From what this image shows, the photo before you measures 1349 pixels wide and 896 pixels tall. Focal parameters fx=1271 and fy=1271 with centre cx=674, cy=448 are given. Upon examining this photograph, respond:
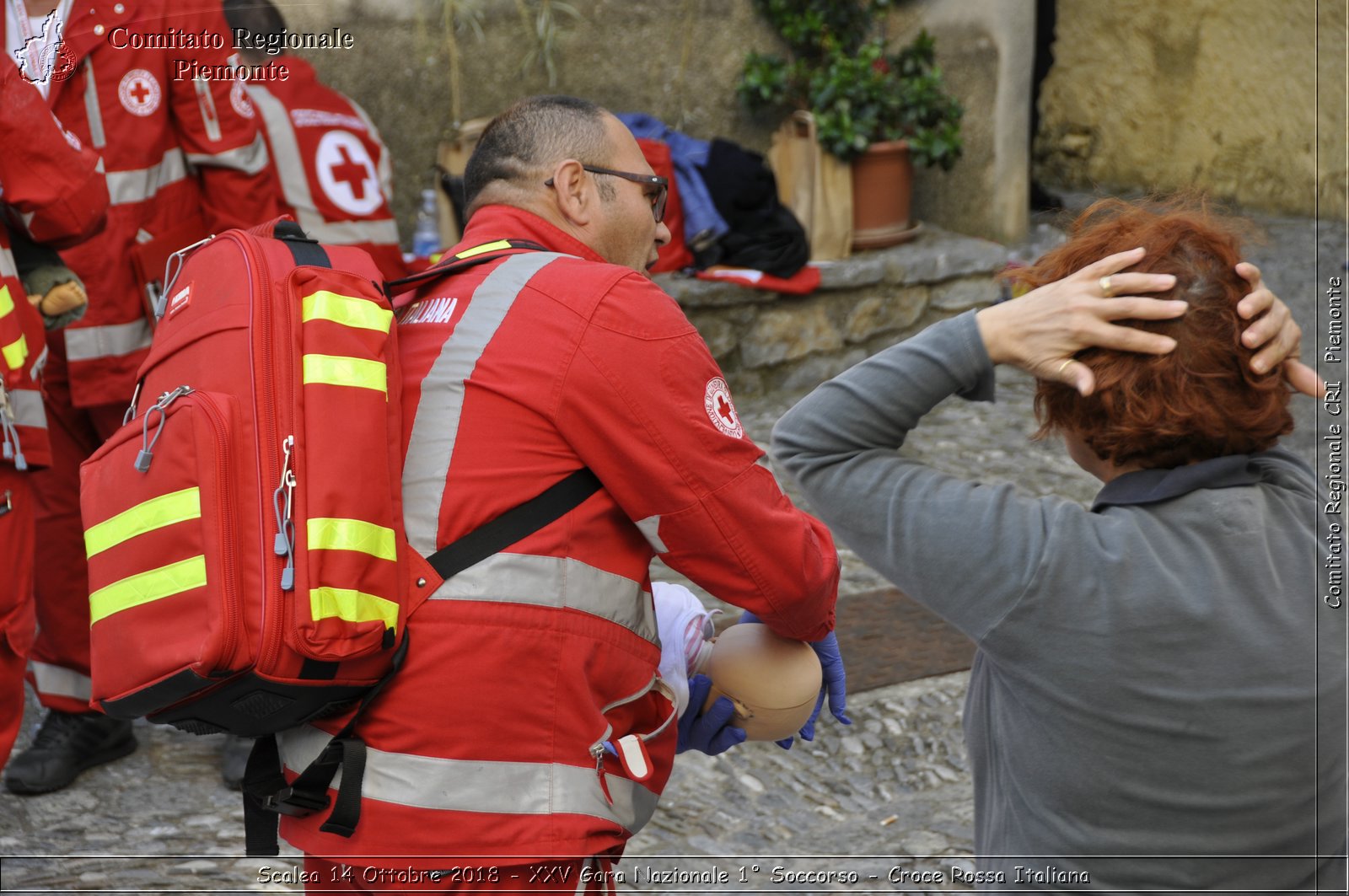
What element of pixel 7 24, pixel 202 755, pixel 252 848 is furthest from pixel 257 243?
pixel 202 755

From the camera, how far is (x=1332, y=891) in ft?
4.65

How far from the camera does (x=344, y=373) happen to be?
1.44m

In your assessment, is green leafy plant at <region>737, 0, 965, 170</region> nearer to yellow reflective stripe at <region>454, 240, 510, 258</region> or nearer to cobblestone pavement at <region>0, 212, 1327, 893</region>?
cobblestone pavement at <region>0, 212, 1327, 893</region>

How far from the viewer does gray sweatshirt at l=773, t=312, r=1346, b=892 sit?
1.31m

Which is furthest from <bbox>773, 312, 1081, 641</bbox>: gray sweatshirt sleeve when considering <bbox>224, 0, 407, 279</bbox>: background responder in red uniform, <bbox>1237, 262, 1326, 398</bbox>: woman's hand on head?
<bbox>224, 0, 407, 279</bbox>: background responder in red uniform

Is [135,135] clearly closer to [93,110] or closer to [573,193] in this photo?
[93,110]

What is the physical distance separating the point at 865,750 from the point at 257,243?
7.41 ft

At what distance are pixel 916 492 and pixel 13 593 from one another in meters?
1.76

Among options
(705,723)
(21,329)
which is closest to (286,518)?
(705,723)

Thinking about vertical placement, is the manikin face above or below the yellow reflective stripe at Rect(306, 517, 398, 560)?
above

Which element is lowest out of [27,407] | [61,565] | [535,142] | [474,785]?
[61,565]

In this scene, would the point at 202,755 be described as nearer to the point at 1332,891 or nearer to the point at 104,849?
the point at 104,849

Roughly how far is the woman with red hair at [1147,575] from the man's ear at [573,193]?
23.7 inches

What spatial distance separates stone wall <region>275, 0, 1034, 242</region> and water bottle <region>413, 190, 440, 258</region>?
1.20ft
